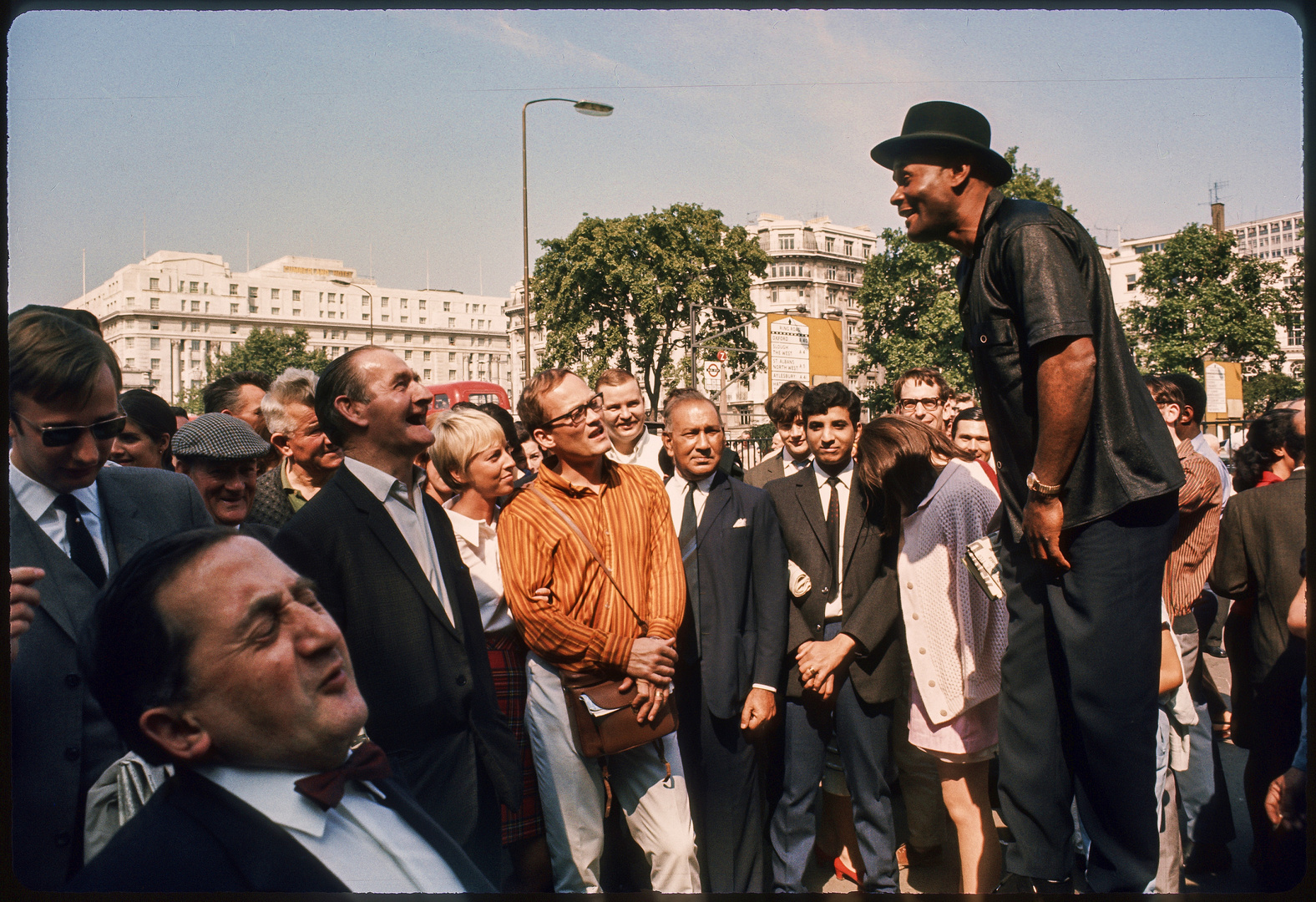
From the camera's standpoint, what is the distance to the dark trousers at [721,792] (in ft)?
10.9

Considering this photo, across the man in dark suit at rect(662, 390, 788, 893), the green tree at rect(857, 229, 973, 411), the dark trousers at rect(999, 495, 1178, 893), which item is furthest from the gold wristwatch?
the green tree at rect(857, 229, 973, 411)

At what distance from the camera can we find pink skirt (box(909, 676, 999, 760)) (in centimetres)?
311

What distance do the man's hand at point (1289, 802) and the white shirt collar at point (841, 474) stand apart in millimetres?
1878

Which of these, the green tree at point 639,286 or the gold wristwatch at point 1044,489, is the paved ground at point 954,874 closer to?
the gold wristwatch at point 1044,489

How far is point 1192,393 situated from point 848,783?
2.82 meters

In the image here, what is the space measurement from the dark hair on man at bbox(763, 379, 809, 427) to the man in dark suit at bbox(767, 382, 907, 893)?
212cm

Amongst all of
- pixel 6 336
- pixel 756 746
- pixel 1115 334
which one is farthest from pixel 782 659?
pixel 6 336

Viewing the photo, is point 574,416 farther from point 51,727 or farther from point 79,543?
point 51,727

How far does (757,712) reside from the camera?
335 centimetres

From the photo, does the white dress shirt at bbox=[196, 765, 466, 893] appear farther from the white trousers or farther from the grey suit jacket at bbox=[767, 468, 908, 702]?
the grey suit jacket at bbox=[767, 468, 908, 702]

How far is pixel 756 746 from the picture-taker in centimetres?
346

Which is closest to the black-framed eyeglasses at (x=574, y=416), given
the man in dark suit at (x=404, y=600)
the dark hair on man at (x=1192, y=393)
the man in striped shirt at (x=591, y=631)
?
the man in striped shirt at (x=591, y=631)

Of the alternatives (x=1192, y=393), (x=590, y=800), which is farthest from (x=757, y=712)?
(x=1192, y=393)

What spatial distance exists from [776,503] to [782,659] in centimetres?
71
